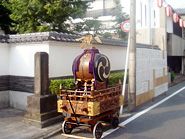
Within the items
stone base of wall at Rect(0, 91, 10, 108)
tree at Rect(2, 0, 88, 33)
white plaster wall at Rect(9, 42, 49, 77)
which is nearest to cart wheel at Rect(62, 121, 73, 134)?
white plaster wall at Rect(9, 42, 49, 77)

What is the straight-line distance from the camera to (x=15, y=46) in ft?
30.9

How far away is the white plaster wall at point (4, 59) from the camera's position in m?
9.34

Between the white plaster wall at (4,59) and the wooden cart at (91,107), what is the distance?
169 inches

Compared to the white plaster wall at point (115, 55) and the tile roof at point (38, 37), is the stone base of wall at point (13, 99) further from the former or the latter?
the white plaster wall at point (115, 55)

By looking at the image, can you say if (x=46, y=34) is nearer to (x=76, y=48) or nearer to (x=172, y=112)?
(x=76, y=48)

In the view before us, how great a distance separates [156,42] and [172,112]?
41.0 ft

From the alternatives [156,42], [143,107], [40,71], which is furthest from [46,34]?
[156,42]

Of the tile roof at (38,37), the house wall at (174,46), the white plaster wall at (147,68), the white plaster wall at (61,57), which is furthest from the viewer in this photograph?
the house wall at (174,46)

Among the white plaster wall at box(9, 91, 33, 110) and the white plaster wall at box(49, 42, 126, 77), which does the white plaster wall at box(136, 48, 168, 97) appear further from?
the white plaster wall at box(9, 91, 33, 110)

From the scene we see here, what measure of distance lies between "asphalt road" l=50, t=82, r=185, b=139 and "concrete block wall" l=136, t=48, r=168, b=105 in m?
0.77

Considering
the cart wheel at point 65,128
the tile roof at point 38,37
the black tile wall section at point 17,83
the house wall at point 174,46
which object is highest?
the house wall at point 174,46

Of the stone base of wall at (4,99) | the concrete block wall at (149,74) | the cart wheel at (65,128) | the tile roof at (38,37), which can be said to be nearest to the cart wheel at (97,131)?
the cart wheel at (65,128)

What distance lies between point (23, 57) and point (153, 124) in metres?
5.78

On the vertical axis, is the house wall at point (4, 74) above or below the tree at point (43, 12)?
below
